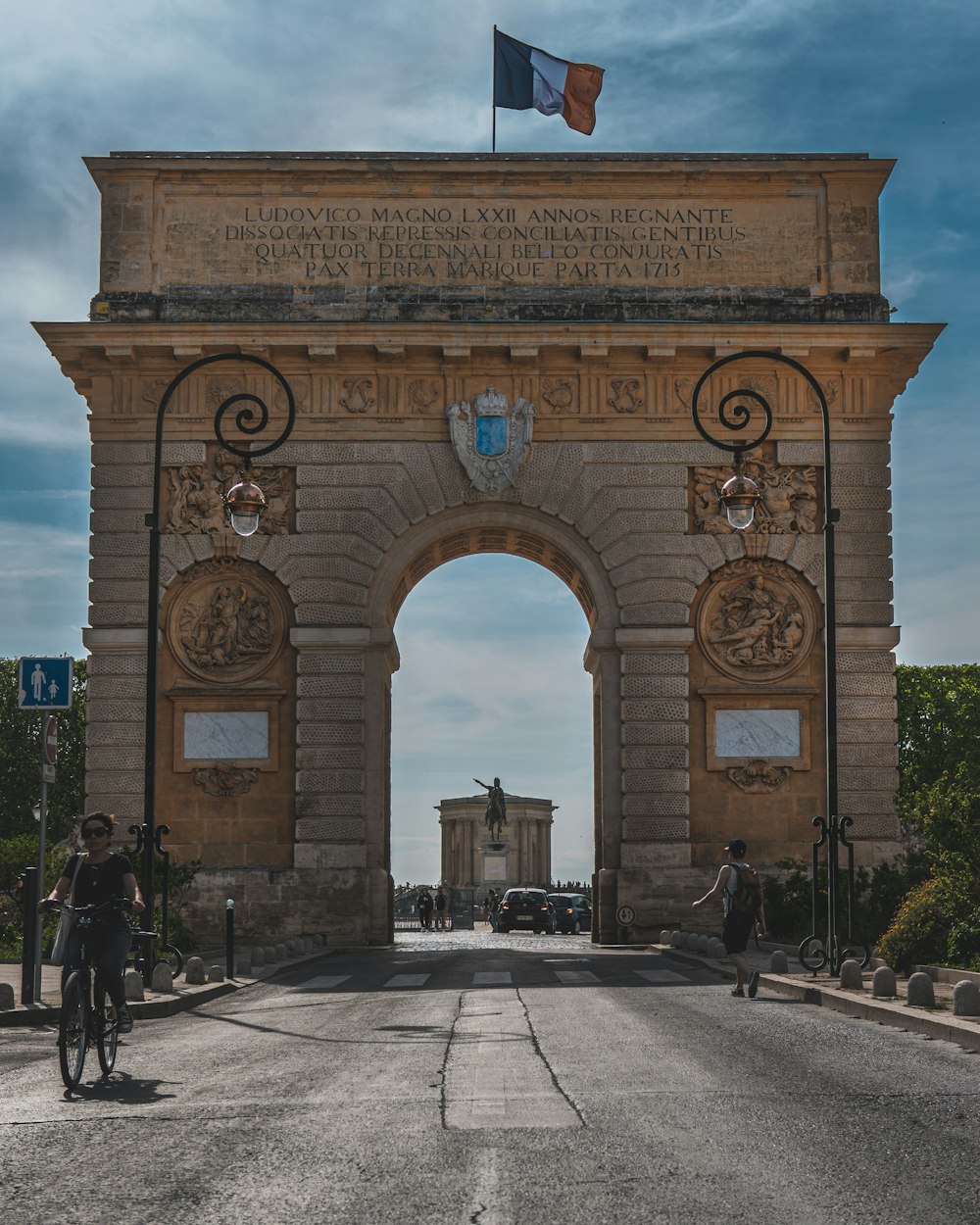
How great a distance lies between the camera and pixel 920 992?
1577cm

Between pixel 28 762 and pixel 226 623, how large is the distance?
1207 inches

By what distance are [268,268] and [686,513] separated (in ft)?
30.4

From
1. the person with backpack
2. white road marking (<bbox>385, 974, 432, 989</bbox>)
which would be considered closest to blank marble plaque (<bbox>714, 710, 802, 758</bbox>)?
white road marking (<bbox>385, 974, 432, 989</bbox>)

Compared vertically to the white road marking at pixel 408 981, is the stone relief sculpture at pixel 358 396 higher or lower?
higher

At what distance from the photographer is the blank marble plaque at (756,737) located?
33.2m

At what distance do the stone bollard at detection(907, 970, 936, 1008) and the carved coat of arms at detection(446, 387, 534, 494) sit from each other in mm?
18985

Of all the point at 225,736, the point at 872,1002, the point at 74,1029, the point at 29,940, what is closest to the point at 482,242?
the point at 225,736

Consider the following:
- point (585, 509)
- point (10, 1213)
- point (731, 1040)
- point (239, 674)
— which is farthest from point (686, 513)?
point (10, 1213)

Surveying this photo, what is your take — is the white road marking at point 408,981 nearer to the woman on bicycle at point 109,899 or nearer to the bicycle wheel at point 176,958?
the bicycle wheel at point 176,958

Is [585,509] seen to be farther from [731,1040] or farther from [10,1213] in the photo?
[10,1213]

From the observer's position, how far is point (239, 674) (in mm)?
Answer: 33562

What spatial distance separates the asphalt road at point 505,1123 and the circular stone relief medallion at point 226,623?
57.8 feet

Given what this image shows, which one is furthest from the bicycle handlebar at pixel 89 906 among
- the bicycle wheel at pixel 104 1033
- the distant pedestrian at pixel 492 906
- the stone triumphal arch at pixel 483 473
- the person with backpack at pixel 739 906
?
the distant pedestrian at pixel 492 906

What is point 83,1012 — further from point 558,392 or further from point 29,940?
point 558,392
